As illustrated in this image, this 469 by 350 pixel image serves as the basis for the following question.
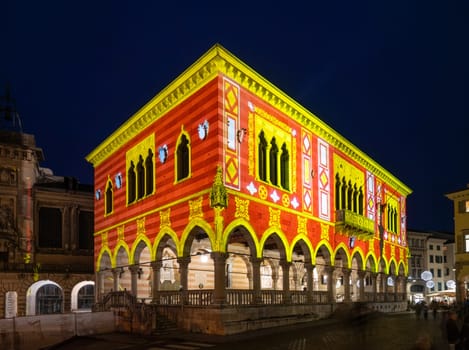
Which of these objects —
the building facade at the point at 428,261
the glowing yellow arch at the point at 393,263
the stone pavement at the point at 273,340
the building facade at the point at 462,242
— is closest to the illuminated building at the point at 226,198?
the stone pavement at the point at 273,340

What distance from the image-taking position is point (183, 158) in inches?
990

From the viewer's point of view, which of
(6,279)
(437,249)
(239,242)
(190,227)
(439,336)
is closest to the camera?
(439,336)

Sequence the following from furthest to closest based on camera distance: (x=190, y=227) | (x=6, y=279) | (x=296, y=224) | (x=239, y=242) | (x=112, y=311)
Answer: (x=6, y=279) < (x=239, y=242) < (x=296, y=224) < (x=112, y=311) < (x=190, y=227)

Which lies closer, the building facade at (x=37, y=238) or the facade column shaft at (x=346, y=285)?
the facade column shaft at (x=346, y=285)

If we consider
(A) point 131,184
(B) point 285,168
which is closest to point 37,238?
(A) point 131,184

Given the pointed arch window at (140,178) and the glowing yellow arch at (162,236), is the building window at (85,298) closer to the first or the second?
the pointed arch window at (140,178)

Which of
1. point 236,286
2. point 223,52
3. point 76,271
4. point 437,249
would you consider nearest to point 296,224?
point 236,286

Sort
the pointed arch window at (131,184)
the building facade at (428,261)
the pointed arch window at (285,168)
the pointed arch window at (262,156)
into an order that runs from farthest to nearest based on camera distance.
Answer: the building facade at (428,261), the pointed arch window at (131,184), the pointed arch window at (285,168), the pointed arch window at (262,156)

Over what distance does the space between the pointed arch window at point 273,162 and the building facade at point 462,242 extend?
2849 cm

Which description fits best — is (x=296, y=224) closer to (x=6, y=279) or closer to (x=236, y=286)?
(x=236, y=286)

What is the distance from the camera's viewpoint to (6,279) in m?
38.9

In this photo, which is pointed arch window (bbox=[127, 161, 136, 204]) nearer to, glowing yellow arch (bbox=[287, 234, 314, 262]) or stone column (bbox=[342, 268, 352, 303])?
glowing yellow arch (bbox=[287, 234, 314, 262])

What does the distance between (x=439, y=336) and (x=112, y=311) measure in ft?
50.1

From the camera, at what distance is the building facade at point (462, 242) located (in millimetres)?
47031
